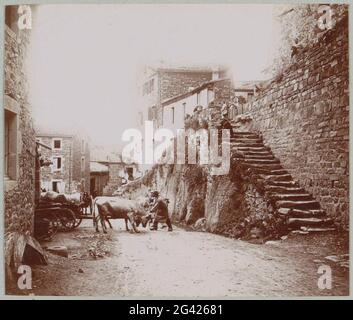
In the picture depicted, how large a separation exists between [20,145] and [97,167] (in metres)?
0.77

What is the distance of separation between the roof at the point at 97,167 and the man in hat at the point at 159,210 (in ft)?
1.81

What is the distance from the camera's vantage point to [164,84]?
4.48 m

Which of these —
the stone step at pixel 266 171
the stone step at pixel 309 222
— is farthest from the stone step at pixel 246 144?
the stone step at pixel 309 222

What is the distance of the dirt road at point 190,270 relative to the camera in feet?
13.0

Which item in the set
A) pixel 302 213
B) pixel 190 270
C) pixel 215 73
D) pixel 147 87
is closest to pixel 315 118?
pixel 302 213

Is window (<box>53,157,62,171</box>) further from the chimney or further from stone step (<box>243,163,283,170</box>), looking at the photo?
stone step (<box>243,163,283,170</box>)

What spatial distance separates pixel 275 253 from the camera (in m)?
4.06

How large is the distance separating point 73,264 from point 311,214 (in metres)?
2.33

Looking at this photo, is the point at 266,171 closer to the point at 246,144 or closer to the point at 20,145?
the point at 246,144

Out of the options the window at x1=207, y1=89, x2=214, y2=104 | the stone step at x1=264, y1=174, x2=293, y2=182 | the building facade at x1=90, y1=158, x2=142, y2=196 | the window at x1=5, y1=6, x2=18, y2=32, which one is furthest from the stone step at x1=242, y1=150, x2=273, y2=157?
the window at x1=5, y1=6, x2=18, y2=32

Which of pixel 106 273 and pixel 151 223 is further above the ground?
pixel 151 223

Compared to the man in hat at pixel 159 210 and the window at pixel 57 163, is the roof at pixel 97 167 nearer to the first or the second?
the window at pixel 57 163
